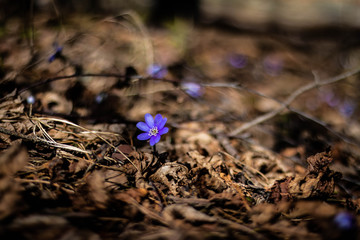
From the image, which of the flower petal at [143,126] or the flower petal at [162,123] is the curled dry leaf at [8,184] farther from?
the flower petal at [162,123]

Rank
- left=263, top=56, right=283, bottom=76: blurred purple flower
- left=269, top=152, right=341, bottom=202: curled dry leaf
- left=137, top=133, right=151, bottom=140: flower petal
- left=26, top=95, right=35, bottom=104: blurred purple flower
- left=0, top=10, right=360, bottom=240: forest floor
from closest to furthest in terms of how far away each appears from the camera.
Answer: left=0, top=10, right=360, bottom=240: forest floor < left=269, top=152, right=341, bottom=202: curled dry leaf < left=137, top=133, right=151, bottom=140: flower petal < left=26, top=95, right=35, bottom=104: blurred purple flower < left=263, top=56, right=283, bottom=76: blurred purple flower

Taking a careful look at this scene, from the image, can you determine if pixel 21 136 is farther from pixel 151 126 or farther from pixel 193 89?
pixel 193 89

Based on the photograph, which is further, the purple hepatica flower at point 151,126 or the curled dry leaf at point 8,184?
the purple hepatica flower at point 151,126

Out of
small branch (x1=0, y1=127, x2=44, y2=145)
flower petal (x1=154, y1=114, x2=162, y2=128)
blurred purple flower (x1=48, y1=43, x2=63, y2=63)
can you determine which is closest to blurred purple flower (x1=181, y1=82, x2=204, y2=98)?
flower petal (x1=154, y1=114, x2=162, y2=128)

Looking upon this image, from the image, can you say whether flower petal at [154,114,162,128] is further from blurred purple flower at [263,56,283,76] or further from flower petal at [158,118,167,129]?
blurred purple flower at [263,56,283,76]

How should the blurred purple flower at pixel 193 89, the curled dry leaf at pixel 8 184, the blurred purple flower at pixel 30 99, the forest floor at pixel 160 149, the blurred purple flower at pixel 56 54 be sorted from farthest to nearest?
1. the blurred purple flower at pixel 193 89
2. the blurred purple flower at pixel 56 54
3. the blurred purple flower at pixel 30 99
4. the forest floor at pixel 160 149
5. the curled dry leaf at pixel 8 184

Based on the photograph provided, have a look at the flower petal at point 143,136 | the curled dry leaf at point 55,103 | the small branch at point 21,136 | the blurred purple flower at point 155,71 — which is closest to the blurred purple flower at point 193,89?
the blurred purple flower at point 155,71

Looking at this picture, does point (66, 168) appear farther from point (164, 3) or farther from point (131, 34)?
point (164, 3)

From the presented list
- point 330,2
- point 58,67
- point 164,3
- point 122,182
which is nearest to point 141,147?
point 122,182
